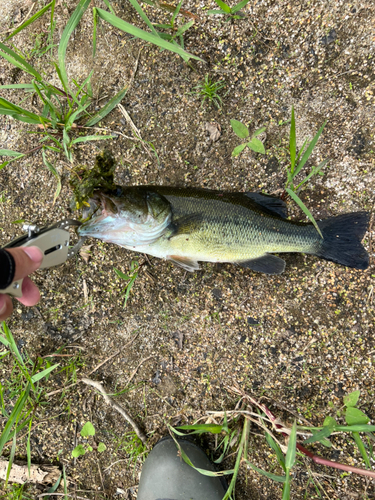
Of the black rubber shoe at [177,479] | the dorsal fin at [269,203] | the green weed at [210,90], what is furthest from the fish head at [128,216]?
the black rubber shoe at [177,479]

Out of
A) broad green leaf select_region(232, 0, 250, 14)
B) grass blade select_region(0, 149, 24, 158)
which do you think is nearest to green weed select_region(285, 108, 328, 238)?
broad green leaf select_region(232, 0, 250, 14)

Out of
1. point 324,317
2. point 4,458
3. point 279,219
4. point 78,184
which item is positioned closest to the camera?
point 78,184

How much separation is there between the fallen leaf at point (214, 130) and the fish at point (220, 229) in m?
0.67

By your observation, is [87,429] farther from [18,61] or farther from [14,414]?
[18,61]

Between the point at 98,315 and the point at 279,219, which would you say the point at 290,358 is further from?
the point at 98,315

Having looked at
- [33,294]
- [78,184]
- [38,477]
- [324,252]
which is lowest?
[38,477]

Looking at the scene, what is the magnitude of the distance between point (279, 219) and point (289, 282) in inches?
26.1

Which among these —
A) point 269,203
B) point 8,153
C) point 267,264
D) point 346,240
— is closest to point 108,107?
point 8,153

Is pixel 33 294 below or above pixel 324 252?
above

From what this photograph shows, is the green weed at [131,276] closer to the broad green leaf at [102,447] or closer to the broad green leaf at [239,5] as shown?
the broad green leaf at [102,447]

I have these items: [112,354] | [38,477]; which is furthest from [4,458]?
[112,354]

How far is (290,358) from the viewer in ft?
9.95

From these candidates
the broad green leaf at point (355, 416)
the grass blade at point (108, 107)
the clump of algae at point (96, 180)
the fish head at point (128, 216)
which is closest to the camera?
the broad green leaf at point (355, 416)

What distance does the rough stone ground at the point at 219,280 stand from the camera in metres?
2.97
